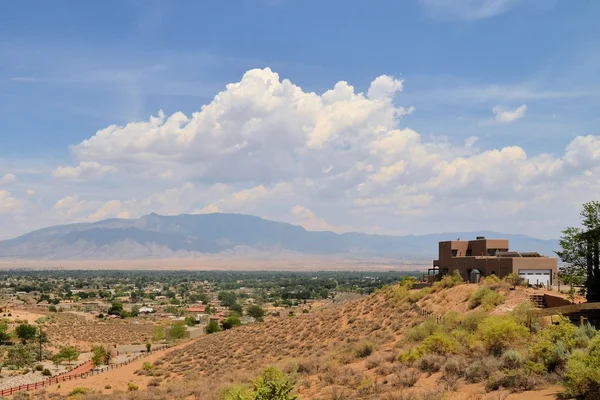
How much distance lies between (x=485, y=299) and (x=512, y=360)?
51.4 feet

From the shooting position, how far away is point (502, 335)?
25.7 metres

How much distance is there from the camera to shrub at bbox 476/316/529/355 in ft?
83.4

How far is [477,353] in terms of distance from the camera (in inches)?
1011

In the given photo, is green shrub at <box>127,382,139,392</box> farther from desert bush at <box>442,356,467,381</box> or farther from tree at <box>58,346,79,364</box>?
tree at <box>58,346,79,364</box>

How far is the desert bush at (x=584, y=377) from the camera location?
17.1m

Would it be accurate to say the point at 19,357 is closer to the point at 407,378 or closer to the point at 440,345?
the point at 440,345

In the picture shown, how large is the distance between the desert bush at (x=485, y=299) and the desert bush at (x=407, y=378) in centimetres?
1285

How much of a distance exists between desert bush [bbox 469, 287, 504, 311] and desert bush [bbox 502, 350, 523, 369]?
44.3 feet

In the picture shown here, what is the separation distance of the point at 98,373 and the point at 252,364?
16495mm

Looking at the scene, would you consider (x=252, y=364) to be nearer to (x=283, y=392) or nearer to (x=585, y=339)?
(x=283, y=392)

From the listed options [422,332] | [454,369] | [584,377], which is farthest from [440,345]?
[584,377]

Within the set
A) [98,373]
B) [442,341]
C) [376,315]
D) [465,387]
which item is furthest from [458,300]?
[98,373]

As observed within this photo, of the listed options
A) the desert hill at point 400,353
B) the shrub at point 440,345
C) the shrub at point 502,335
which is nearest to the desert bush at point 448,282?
the desert hill at point 400,353

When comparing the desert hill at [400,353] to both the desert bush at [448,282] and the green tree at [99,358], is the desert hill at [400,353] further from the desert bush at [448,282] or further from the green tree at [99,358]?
the green tree at [99,358]
